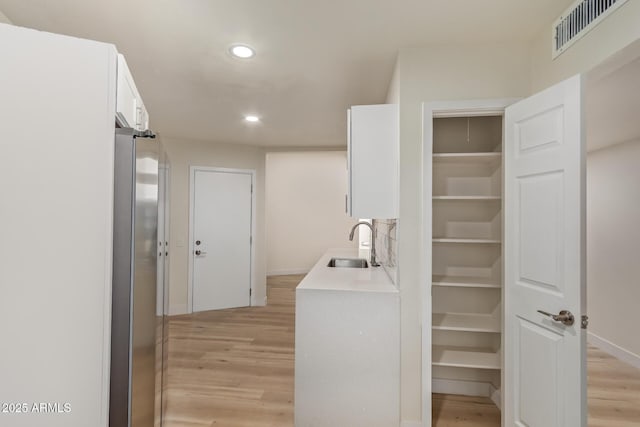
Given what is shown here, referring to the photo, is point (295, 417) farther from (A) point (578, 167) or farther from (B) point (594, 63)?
(B) point (594, 63)

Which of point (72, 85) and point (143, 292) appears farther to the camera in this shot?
point (143, 292)

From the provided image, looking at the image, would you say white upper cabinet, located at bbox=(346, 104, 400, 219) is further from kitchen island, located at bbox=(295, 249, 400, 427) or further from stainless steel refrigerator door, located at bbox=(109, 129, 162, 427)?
stainless steel refrigerator door, located at bbox=(109, 129, 162, 427)

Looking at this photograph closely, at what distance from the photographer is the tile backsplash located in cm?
242

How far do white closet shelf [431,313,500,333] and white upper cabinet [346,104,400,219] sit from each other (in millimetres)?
905

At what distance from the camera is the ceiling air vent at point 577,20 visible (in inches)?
60.3

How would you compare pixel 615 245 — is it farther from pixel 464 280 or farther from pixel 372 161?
pixel 372 161

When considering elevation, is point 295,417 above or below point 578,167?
below

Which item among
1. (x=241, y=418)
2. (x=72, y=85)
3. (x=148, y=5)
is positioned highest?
(x=148, y=5)

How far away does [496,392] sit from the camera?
8.59 feet

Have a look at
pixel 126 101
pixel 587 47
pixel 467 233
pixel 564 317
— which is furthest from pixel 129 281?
pixel 467 233

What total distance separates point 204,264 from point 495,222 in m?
3.97

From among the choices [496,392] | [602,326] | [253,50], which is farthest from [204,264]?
[602,326]

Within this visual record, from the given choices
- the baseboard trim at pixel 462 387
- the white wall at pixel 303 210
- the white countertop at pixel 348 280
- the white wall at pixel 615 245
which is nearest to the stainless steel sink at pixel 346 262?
the white countertop at pixel 348 280

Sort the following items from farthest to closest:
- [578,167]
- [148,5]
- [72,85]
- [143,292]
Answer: [148,5] < [578,167] < [143,292] < [72,85]
